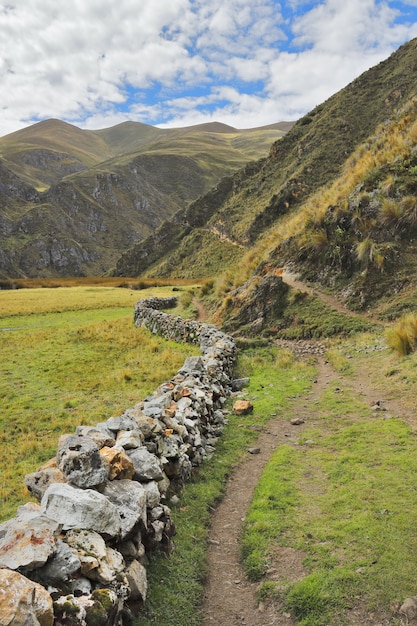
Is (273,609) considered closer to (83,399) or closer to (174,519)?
(174,519)

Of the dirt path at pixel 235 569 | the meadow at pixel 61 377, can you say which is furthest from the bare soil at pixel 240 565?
the meadow at pixel 61 377

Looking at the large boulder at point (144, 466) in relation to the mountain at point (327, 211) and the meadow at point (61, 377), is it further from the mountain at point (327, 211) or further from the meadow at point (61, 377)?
the mountain at point (327, 211)

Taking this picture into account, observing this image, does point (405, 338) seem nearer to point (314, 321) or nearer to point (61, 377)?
point (314, 321)

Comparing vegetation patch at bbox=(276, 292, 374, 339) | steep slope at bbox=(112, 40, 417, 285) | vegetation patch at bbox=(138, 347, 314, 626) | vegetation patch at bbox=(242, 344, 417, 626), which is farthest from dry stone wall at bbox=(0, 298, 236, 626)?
steep slope at bbox=(112, 40, 417, 285)

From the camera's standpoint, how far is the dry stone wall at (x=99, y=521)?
3.76 m

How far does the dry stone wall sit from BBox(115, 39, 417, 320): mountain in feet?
43.0

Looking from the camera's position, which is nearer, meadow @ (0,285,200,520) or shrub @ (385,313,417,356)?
meadow @ (0,285,200,520)

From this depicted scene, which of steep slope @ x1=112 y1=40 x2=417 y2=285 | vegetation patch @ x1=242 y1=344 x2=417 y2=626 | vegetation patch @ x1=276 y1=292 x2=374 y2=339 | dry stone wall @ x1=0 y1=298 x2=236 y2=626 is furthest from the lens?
steep slope @ x1=112 y1=40 x2=417 y2=285

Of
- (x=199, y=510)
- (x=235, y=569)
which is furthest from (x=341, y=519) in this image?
(x=199, y=510)

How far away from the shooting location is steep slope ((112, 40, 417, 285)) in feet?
184

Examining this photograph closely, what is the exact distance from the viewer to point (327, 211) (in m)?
22.6

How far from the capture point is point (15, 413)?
13797 mm

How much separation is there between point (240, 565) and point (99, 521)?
95.2 inches

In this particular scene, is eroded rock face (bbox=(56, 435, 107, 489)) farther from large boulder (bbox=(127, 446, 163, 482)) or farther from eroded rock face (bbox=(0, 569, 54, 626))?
eroded rock face (bbox=(0, 569, 54, 626))
